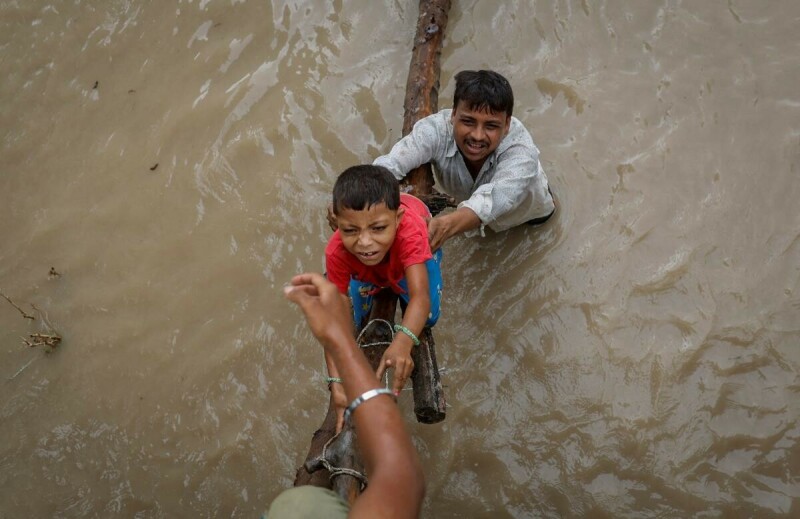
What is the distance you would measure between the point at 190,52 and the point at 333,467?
3.35 metres

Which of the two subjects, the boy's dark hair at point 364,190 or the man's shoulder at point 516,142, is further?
the man's shoulder at point 516,142

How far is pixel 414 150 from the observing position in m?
3.32

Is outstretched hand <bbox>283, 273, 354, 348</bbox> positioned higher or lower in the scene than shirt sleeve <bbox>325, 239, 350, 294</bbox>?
higher

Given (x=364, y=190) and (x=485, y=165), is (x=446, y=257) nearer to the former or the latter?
(x=485, y=165)

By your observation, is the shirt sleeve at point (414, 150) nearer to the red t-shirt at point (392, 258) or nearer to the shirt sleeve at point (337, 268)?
the red t-shirt at point (392, 258)

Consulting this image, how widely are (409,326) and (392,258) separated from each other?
1.07ft

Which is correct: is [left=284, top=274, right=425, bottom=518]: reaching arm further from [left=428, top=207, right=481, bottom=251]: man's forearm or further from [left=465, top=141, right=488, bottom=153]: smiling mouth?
[left=465, top=141, right=488, bottom=153]: smiling mouth

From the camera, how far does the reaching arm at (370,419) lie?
176 cm

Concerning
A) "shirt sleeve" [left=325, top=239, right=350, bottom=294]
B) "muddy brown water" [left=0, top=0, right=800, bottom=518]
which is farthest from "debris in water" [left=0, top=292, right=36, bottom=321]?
"shirt sleeve" [left=325, top=239, right=350, bottom=294]

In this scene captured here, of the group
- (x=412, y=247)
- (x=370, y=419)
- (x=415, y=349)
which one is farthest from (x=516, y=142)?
(x=370, y=419)

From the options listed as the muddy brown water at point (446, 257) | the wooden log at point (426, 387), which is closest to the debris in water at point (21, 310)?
the muddy brown water at point (446, 257)

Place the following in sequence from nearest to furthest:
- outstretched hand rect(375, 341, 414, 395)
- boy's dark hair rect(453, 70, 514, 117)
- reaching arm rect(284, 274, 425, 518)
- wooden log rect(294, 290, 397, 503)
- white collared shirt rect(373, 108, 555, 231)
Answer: reaching arm rect(284, 274, 425, 518)
wooden log rect(294, 290, 397, 503)
outstretched hand rect(375, 341, 414, 395)
boy's dark hair rect(453, 70, 514, 117)
white collared shirt rect(373, 108, 555, 231)

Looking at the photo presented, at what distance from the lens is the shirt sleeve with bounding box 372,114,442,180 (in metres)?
3.28

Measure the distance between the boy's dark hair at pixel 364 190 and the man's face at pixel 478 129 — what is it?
725 millimetres
